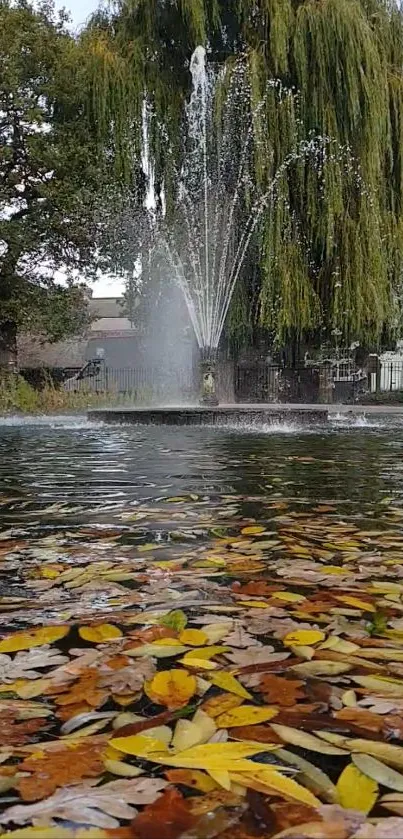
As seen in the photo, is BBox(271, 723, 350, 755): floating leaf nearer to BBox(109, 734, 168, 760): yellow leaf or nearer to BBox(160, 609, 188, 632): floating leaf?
BBox(109, 734, 168, 760): yellow leaf

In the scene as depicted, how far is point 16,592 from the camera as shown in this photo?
6.64 feet

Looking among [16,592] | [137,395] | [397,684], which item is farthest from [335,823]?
[137,395]

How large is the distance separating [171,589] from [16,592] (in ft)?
1.36

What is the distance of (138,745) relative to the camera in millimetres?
1121

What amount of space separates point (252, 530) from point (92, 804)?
1977 mm

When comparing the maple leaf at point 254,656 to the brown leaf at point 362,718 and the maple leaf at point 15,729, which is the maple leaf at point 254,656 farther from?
the maple leaf at point 15,729

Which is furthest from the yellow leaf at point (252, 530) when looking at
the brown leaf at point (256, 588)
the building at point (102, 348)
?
the building at point (102, 348)

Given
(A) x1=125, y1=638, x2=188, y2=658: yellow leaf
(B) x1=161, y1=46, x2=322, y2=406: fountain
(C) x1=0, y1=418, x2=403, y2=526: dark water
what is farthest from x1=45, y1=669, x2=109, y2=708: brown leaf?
(B) x1=161, y1=46, x2=322, y2=406: fountain

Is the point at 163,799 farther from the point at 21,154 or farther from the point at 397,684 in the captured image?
the point at 21,154

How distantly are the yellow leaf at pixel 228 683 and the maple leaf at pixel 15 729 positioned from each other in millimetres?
324

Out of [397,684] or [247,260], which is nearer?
[397,684]

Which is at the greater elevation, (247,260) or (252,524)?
(247,260)

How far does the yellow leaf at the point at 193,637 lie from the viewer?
160cm

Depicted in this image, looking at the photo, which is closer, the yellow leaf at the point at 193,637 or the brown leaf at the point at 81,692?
the brown leaf at the point at 81,692
